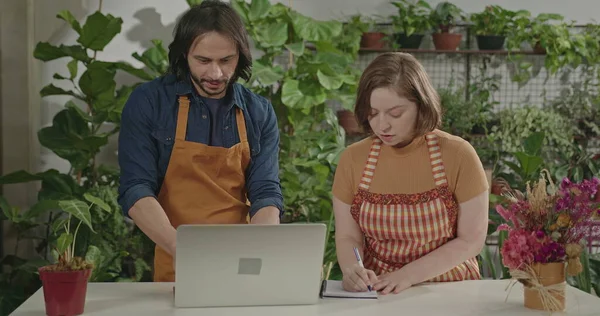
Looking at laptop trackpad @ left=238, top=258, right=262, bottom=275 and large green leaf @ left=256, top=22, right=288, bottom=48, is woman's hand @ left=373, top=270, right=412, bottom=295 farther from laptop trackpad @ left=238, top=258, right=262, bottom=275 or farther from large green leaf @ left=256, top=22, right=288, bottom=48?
large green leaf @ left=256, top=22, right=288, bottom=48

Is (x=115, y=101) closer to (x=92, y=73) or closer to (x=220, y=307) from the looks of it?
(x=92, y=73)

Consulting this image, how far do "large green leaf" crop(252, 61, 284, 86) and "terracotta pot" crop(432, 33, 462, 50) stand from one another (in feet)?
4.66

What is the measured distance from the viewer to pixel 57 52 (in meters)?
4.28

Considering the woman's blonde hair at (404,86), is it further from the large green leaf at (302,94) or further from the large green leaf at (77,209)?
the large green leaf at (302,94)

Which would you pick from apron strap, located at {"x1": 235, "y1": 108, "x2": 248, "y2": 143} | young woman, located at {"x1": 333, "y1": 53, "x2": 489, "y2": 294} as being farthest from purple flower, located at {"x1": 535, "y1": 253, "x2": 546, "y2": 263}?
apron strap, located at {"x1": 235, "y1": 108, "x2": 248, "y2": 143}

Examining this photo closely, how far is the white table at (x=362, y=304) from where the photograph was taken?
2160 mm

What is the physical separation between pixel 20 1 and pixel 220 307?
2.97 metres

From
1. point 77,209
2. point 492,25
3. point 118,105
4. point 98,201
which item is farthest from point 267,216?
point 492,25

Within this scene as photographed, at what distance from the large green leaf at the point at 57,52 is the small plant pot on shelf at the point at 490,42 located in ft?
9.02

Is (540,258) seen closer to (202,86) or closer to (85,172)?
(202,86)

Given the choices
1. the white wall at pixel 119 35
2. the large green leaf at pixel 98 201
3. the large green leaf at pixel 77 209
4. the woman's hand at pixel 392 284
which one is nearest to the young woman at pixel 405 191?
the woman's hand at pixel 392 284

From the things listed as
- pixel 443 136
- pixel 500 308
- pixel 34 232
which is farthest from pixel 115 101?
pixel 500 308

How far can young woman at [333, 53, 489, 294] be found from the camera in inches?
96.8

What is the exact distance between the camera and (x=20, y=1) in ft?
14.8
